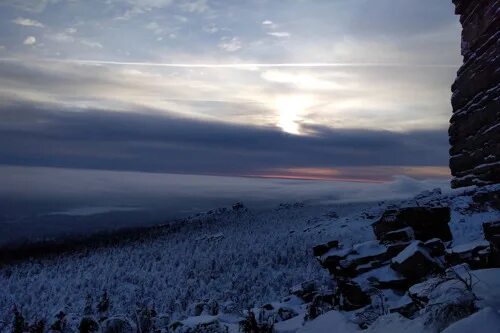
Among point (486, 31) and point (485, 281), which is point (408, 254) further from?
point (486, 31)

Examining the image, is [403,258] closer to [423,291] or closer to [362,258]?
[362,258]

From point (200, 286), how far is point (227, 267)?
8.34m

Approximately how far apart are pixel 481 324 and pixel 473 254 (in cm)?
548

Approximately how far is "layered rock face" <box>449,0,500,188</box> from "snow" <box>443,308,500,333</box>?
8.16 meters

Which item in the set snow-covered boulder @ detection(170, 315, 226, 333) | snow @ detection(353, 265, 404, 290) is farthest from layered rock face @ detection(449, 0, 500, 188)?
snow-covered boulder @ detection(170, 315, 226, 333)

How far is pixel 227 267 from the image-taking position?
1972 inches

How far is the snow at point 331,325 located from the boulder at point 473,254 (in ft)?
11.4

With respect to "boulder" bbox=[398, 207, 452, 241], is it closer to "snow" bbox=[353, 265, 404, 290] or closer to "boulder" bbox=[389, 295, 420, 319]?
"snow" bbox=[353, 265, 404, 290]

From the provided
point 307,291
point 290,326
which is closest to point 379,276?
point 290,326

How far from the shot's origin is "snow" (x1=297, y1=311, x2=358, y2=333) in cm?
987

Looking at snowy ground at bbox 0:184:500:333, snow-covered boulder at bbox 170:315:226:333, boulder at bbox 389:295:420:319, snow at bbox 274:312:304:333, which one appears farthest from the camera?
snowy ground at bbox 0:184:500:333

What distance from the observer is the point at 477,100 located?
1379cm

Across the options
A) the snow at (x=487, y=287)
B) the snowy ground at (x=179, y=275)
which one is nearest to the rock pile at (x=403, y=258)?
the snow at (x=487, y=287)

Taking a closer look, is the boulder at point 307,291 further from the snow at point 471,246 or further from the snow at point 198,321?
the snow at point 471,246
